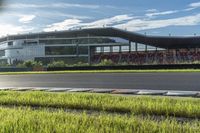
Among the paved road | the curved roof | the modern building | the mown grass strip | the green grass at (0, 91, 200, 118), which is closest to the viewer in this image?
the mown grass strip

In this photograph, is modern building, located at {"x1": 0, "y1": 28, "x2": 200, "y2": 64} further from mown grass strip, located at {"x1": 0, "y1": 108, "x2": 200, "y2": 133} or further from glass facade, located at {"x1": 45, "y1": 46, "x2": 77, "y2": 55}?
mown grass strip, located at {"x1": 0, "y1": 108, "x2": 200, "y2": 133}

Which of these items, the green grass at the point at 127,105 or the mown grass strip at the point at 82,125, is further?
the green grass at the point at 127,105

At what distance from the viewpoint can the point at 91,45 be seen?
10212 centimetres

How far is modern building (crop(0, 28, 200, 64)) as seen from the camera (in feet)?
328

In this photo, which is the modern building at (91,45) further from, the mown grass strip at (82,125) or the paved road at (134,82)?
the mown grass strip at (82,125)

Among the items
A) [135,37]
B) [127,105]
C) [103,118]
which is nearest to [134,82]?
[127,105]

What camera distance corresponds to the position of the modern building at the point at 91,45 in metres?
100

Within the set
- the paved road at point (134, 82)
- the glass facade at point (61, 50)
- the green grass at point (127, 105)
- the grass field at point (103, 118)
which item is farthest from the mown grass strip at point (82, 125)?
the glass facade at point (61, 50)

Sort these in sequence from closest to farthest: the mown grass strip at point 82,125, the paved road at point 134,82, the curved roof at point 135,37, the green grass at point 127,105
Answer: the mown grass strip at point 82,125 < the green grass at point 127,105 < the paved road at point 134,82 < the curved roof at point 135,37

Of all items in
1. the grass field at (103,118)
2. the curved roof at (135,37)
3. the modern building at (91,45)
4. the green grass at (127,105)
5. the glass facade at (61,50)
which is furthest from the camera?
the curved roof at (135,37)

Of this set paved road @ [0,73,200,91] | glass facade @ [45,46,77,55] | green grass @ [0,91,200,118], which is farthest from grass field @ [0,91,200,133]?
glass facade @ [45,46,77,55]

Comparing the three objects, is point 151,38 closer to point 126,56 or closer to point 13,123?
point 126,56

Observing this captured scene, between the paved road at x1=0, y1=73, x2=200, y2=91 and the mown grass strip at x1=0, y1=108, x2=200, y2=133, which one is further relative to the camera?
the paved road at x1=0, y1=73, x2=200, y2=91

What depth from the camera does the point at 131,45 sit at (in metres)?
104
